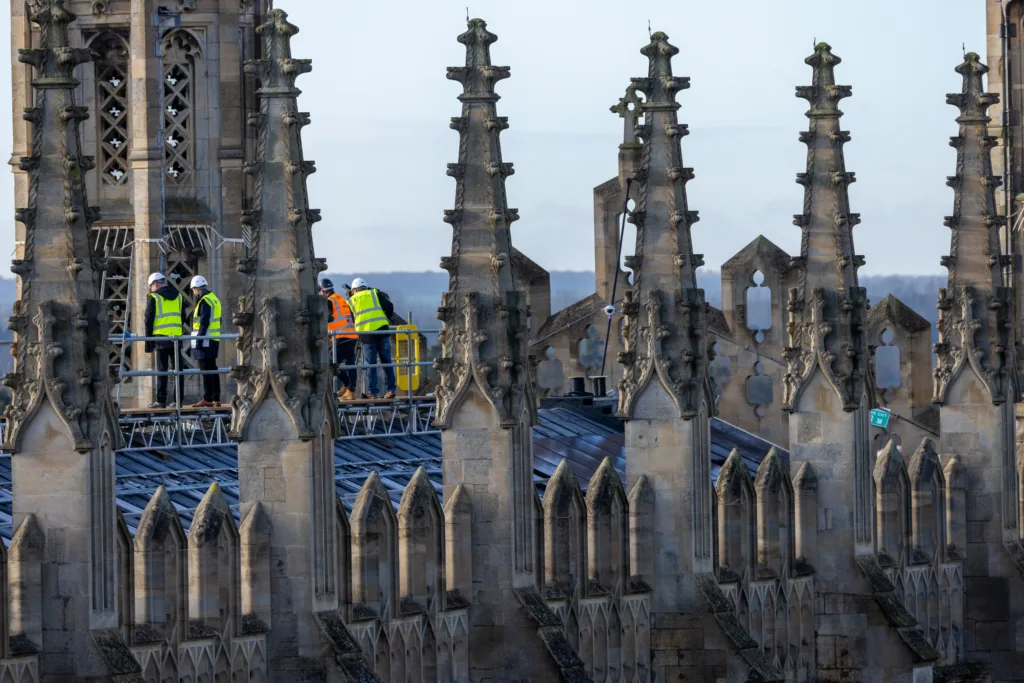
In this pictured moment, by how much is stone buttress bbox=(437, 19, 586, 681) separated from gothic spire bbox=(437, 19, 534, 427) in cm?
1

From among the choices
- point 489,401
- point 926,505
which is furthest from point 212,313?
point 926,505

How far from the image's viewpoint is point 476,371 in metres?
54.8

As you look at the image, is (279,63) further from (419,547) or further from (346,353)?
(346,353)

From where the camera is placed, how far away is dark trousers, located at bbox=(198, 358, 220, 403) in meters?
63.2

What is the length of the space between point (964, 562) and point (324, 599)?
19585 mm

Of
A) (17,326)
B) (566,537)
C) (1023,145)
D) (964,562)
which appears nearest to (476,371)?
(566,537)

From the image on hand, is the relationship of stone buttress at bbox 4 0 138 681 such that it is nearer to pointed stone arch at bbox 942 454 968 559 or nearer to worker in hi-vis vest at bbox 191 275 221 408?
worker in hi-vis vest at bbox 191 275 221 408

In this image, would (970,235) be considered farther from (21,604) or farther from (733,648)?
(21,604)

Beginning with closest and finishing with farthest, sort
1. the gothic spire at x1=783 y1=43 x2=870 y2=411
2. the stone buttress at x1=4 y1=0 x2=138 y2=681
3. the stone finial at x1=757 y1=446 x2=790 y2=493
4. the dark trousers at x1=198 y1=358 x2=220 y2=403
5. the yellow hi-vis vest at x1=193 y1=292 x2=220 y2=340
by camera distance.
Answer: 1. the stone buttress at x1=4 y1=0 x2=138 y2=681
2. the stone finial at x1=757 y1=446 x2=790 y2=493
3. the gothic spire at x1=783 y1=43 x2=870 y2=411
4. the dark trousers at x1=198 y1=358 x2=220 y2=403
5. the yellow hi-vis vest at x1=193 y1=292 x2=220 y2=340

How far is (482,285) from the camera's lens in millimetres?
54938

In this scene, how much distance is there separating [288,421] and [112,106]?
28578 millimetres

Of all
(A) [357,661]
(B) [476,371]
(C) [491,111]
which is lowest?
(A) [357,661]

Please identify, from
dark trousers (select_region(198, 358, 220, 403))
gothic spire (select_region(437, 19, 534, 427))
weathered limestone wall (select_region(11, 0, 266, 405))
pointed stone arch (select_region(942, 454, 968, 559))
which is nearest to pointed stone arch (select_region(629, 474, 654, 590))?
gothic spire (select_region(437, 19, 534, 427))

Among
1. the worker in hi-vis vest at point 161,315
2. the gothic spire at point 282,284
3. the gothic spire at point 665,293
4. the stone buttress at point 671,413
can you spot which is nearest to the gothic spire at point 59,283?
the gothic spire at point 282,284
